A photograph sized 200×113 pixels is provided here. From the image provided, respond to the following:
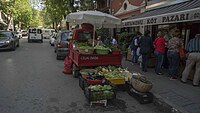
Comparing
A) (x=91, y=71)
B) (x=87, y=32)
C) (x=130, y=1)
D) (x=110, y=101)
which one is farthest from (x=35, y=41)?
(x=110, y=101)

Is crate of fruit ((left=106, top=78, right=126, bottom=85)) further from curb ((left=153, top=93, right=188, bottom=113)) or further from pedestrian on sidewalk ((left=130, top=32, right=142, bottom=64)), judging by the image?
pedestrian on sidewalk ((left=130, top=32, right=142, bottom=64))

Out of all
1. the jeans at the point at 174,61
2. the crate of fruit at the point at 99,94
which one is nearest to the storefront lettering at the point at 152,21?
the jeans at the point at 174,61

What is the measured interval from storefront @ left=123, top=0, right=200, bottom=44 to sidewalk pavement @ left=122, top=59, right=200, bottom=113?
2.09 metres

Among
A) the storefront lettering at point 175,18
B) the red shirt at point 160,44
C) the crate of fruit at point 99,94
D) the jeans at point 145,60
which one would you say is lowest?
the crate of fruit at point 99,94

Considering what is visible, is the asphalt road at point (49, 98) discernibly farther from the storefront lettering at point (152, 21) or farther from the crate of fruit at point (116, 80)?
the storefront lettering at point (152, 21)

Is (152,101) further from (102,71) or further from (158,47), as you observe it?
(158,47)

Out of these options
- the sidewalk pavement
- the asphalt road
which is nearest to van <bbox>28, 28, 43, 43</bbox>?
the asphalt road

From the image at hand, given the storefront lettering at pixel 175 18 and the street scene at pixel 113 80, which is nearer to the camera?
the street scene at pixel 113 80

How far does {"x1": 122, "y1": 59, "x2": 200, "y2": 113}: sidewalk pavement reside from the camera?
15.6 feet

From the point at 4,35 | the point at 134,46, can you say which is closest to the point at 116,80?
the point at 134,46

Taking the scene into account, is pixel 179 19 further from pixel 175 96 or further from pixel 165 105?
pixel 165 105

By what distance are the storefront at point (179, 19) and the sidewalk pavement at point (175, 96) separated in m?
2.09

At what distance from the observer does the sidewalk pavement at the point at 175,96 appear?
474 centimetres

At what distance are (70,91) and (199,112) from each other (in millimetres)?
3539
